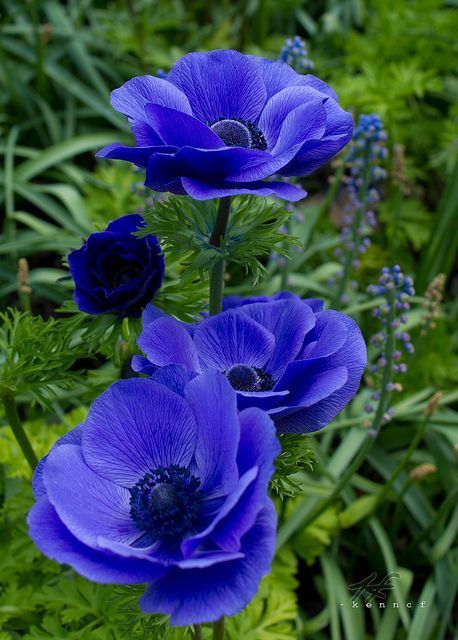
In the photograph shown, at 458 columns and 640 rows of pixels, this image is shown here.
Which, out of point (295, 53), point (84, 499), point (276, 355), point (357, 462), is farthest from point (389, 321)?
point (84, 499)

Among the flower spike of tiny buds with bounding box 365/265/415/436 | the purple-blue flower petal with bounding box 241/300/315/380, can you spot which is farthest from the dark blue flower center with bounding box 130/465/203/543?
the flower spike of tiny buds with bounding box 365/265/415/436

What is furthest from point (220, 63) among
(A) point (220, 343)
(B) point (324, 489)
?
(B) point (324, 489)

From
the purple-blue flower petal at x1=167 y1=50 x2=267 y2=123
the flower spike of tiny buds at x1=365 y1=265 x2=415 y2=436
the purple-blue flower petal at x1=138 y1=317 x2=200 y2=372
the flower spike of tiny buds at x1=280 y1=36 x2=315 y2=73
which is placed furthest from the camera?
the flower spike of tiny buds at x1=280 y1=36 x2=315 y2=73

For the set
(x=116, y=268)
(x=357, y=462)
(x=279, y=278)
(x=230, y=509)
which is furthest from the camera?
(x=279, y=278)

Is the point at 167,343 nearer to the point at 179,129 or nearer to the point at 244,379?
the point at 244,379

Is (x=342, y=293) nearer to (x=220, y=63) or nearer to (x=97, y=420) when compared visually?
(x=220, y=63)

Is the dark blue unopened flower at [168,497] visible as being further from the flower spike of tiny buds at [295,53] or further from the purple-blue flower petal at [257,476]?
the flower spike of tiny buds at [295,53]

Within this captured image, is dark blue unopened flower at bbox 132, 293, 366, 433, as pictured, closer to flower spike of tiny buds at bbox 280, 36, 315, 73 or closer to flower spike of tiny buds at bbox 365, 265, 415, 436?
flower spike of tiny buds at bbox 365, 265, 415, 436

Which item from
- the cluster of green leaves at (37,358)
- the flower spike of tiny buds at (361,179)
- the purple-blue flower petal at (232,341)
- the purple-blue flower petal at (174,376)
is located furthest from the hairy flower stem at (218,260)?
the flower spike of tiny buds at (361,179)
